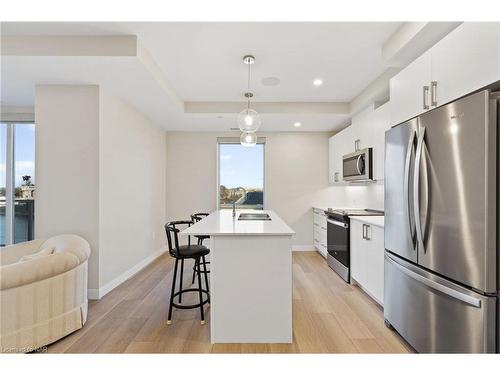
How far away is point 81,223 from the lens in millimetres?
2914

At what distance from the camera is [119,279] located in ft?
11.0

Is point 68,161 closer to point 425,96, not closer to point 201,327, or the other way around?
point 201,327

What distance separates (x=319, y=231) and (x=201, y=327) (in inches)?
124

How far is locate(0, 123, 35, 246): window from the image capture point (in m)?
3.87

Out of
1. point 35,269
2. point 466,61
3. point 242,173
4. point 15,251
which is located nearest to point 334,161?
point 242,173

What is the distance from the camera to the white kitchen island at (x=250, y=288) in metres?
2.02

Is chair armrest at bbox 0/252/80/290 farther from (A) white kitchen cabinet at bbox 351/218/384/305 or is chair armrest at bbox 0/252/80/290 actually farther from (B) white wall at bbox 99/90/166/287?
(A) white kitchen cabinet at bbox 351/218/384/305

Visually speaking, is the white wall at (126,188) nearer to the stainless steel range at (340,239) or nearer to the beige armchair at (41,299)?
the beige armchair at (41,299)

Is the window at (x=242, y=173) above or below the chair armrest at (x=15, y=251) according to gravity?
above

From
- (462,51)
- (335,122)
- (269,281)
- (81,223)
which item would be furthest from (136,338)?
(335,122)

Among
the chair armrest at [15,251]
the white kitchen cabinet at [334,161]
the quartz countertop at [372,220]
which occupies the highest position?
the white kitchen cabinet at [334,161]

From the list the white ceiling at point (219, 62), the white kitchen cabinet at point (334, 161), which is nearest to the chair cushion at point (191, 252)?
the white ceiling at point (219, 62)

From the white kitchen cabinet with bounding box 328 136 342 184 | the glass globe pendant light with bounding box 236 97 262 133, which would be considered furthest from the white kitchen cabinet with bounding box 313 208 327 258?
the glass globe pendant light with bounding box 236 97 262 133

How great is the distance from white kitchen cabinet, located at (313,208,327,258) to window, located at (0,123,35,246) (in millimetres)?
4687
